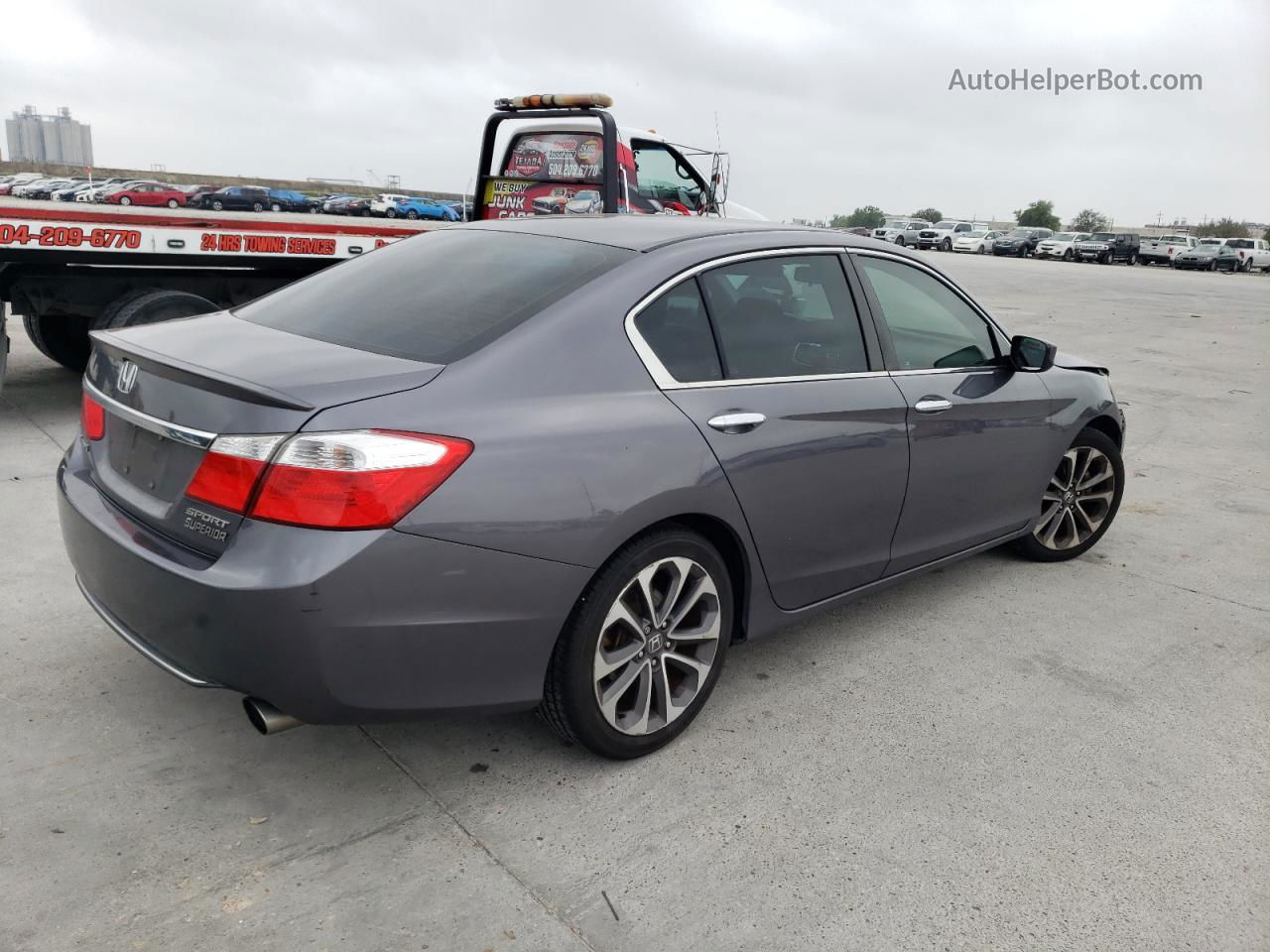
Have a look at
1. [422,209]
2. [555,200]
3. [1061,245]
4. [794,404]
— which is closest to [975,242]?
[1061,245]

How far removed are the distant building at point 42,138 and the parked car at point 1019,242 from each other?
11936 cm

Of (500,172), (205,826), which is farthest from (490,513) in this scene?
(500,172)

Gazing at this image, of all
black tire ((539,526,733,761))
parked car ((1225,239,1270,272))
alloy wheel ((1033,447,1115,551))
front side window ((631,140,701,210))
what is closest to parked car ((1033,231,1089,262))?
parked car ((1225,239,1270,272))

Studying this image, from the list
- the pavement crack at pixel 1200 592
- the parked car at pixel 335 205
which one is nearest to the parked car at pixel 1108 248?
the parked car at pixel 335 205

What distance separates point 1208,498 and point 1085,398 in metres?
2.20

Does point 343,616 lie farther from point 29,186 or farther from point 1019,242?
point 1019,242

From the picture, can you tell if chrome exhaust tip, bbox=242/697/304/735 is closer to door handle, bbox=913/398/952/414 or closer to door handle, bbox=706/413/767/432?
door handle, bbox=706/413/767/432

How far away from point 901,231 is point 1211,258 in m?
13.6

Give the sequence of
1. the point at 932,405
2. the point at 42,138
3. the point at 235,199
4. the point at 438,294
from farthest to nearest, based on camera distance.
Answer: the point at 42,138 → the point at 235,199 → the point at 932,405 → the point at 438,294

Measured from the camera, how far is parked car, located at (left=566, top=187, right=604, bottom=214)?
8.73m

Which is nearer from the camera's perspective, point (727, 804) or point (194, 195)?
point (727, 804)

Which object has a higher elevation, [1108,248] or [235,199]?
[1108,248]

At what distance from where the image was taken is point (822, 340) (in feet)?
11.5

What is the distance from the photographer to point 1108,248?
48.9 meters
